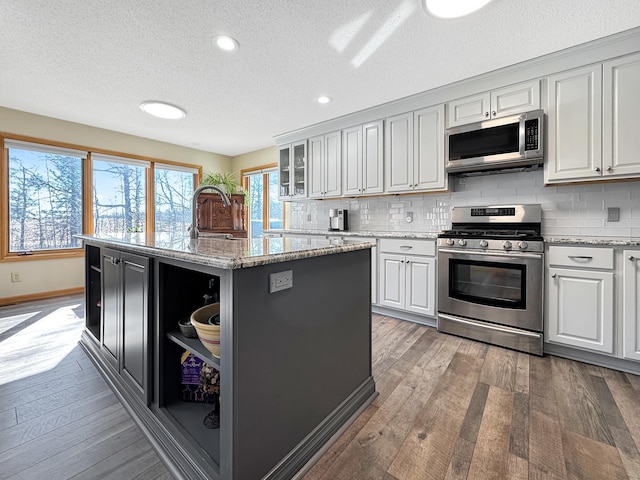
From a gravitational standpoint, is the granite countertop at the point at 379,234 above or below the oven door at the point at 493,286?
above

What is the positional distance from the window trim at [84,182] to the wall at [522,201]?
3.47 metres

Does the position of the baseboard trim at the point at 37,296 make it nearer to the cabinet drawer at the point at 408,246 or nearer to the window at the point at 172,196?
the window at the point at 172,196

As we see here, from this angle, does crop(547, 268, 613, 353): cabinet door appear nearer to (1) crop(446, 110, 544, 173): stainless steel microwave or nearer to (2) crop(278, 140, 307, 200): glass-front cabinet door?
(1) crop(446, 110, 544, 173): stainless steel microwave

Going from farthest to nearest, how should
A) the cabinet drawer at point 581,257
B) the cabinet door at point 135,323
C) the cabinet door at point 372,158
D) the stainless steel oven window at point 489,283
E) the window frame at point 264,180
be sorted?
the window frame at point 264,180 < the cabinet door at point 372,158 < the stainless steel oven window at point 489,283 < the cabinet drawer at point 581,257 < the cabinet door at point 135,323

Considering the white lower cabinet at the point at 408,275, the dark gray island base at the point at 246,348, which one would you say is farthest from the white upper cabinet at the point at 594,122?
the dark gray island base at the point at 246,348

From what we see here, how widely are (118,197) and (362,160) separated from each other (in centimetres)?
394

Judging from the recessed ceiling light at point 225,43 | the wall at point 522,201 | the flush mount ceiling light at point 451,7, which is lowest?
the wall at point 522,201

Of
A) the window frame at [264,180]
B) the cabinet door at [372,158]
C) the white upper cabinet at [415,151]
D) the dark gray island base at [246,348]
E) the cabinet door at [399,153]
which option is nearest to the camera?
the dark gray island base at [246,348]

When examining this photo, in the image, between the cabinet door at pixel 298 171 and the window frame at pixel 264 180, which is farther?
the window frame at pixel 264 180

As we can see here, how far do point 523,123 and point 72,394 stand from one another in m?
3.78

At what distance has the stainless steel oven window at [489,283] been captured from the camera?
246cm

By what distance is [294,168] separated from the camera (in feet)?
14.7

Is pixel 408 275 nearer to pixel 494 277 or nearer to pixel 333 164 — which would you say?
pixel 494 277

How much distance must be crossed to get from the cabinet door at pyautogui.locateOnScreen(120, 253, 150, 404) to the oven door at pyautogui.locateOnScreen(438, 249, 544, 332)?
245cm
